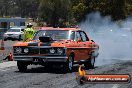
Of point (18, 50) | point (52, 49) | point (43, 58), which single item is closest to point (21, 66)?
point (18, 50)

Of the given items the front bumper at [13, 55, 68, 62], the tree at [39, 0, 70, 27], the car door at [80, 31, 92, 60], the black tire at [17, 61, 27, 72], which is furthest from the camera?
the tree at [39, 0, 70, 27]

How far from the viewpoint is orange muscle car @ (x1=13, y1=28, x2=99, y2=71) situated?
563 inches

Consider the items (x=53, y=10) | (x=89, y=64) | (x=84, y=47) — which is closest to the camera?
(x=84, y=47)

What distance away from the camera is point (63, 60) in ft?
46.7

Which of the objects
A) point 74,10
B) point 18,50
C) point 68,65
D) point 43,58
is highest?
point 74,10

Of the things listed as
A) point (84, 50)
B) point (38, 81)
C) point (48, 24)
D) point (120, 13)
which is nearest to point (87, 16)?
point (120, 13)

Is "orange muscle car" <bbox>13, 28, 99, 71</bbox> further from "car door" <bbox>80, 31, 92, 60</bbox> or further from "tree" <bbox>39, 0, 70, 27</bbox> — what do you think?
"tree" <bbox>39, 0, 70, 27</bbox>

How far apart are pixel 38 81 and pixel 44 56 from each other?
8.95 feet

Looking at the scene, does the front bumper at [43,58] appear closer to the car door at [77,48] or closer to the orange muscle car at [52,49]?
the orange muscle car at [52,49]

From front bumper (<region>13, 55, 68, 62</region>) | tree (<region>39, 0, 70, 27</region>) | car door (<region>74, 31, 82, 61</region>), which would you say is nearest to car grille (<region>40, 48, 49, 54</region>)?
front bumper (<region>13, 55, 68, 62</region>)

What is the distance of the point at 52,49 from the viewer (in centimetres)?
1432

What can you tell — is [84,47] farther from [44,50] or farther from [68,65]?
[44,50]

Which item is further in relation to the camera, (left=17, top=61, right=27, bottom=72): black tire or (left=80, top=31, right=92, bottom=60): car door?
(left=80, top=31, right=92, bottom=60): car door

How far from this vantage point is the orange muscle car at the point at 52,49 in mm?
14289
